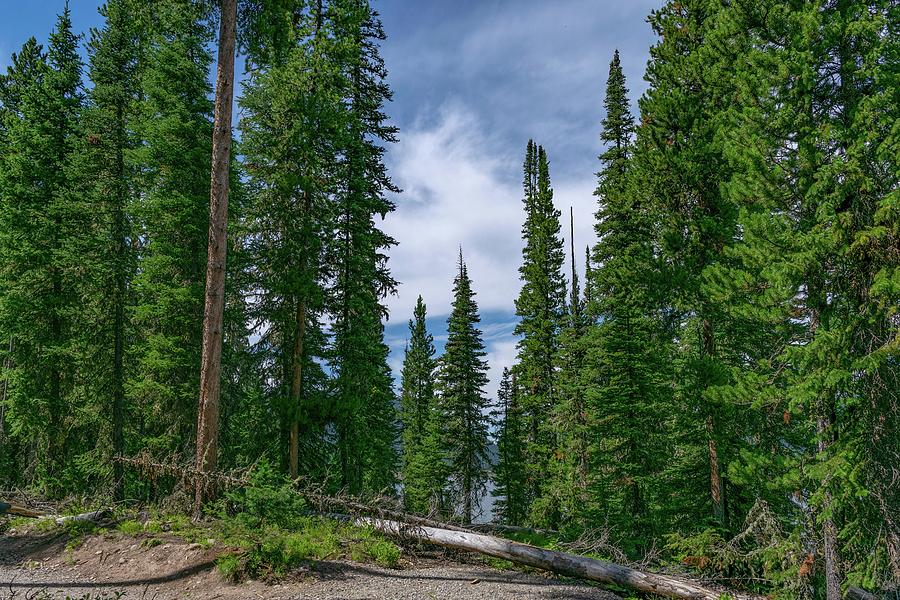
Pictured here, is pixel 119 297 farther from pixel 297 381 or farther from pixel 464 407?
pixel 464 407

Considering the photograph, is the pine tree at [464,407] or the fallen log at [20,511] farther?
the pine tree at [464,407]

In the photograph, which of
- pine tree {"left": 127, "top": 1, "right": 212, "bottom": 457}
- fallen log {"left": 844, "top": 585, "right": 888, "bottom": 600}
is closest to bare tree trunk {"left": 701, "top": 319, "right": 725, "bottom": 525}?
fallen log {"left": 844, "top": 585, "right": 888, "bottom": 600}

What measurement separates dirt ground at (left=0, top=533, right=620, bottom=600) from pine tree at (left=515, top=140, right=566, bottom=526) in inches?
701

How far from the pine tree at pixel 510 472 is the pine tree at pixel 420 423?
4065mm

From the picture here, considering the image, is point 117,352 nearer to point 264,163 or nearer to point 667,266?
point 264,163

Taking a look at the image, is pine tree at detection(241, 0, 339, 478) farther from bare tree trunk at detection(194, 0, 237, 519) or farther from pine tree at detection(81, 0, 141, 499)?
pine tree at detection(81, 0, 141, 499)

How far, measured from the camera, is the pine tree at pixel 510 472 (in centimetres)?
2939

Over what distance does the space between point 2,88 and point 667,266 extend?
30.3 meters

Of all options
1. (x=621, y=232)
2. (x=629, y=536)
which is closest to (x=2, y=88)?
(x=621, y=232)

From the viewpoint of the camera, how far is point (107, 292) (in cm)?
1630

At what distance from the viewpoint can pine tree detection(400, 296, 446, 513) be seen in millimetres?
28692

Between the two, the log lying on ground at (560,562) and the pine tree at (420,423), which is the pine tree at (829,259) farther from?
the pine tree at (420,423)

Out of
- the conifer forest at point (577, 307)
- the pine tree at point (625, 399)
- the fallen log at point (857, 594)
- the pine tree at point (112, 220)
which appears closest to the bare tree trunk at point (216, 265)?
the conifer forest at point (577, 307)

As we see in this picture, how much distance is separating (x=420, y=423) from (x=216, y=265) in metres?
32.8
